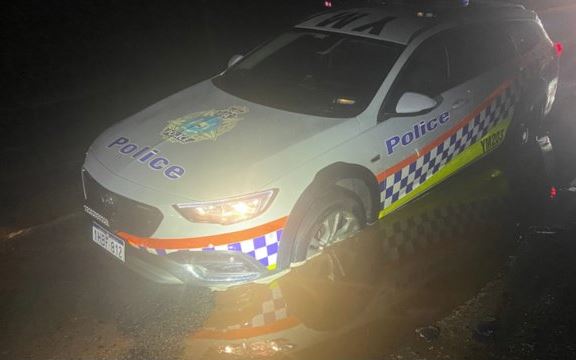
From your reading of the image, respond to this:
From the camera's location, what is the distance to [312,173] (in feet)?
10.3

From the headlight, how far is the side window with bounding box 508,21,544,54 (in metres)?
3.23

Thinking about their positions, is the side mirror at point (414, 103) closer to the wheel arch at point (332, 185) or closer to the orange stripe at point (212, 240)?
the wheel arch at point (332, 185)

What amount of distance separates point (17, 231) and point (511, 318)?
369cm

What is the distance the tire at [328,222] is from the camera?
10.5 feet

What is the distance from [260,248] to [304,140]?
0.72 metres

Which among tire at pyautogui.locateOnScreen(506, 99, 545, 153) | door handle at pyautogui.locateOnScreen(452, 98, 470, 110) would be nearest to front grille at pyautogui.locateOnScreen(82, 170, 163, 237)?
door handle at pyautogui.locateOnScreen(452, 98, 470, 110)

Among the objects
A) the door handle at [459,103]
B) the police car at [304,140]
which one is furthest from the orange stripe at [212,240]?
the door handle at [459,103]

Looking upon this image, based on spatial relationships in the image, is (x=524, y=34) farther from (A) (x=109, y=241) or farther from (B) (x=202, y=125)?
(A) (x=109, y=241)

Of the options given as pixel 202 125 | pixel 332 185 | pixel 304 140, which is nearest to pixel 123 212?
pixel 202 125

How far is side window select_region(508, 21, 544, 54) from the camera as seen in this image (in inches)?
188

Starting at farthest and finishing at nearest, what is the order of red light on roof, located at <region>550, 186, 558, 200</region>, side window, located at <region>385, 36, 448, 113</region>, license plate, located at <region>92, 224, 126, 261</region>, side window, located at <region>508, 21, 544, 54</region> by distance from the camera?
1. side window, located at <region>508, 21, 544, 54</region>
2. red light on roof, located at <region>550, 186, 558, 200</region>
3. side window, located at <region>385, 36, 448, 113</region>
4. license plate, located at <region>92, 224, 126, 261</region>

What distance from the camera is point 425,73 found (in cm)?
387

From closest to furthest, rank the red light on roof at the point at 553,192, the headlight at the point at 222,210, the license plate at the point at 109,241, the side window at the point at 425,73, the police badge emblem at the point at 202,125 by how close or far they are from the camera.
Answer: the headlight at the point at 222,210 < the license plate at the point at 109,241 < the police badge emblem at the point at 202,125 < the side window at the point at 425,73 < the red light on roof at the point at 553,192

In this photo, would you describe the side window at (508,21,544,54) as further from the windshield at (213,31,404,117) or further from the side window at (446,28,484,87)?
the windshield at (213,31,404,117)
